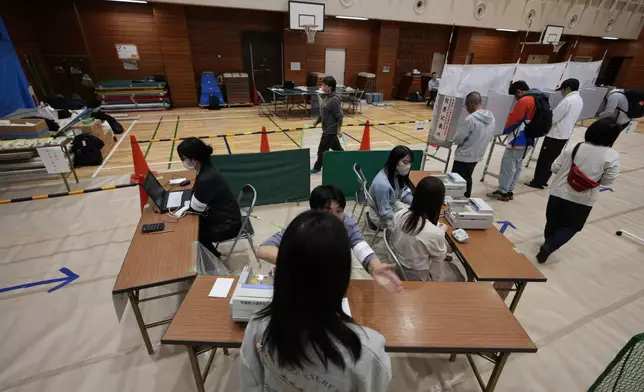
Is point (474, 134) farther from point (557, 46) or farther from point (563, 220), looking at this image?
point (557, 46)

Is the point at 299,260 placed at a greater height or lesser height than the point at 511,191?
greater

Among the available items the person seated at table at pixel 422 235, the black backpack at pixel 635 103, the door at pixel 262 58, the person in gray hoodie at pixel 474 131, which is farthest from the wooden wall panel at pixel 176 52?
the black backpack at pixel 635 103

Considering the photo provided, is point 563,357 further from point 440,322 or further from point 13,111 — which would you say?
point 13,111

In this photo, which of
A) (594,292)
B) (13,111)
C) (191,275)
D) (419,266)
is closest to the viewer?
(191,275)

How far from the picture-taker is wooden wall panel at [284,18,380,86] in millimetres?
11124

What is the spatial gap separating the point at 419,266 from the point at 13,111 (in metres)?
8.64

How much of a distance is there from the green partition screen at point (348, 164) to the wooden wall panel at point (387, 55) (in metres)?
9.57

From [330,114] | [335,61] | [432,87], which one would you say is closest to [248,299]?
[330,114]

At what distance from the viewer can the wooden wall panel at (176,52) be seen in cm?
927

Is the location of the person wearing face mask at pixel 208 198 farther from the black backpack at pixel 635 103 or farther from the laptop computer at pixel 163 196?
the black backpack at pixel 635 103

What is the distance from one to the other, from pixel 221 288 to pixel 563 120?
537 cm

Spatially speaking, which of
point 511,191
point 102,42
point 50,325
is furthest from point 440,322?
point 102,42

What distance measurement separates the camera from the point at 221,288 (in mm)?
1814

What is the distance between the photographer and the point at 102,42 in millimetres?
9305
